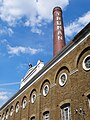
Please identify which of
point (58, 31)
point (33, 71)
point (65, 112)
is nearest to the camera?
point (65, 112)

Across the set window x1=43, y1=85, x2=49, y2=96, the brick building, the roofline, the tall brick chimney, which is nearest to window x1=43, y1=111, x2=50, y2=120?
the brick building

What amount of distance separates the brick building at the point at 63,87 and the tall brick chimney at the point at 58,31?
6.52 meters

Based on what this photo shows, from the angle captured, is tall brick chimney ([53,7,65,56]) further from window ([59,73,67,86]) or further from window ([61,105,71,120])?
window ([61,105,71,120])

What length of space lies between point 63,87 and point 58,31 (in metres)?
15.6

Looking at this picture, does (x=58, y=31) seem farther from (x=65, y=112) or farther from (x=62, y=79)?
(x=65, y=112)

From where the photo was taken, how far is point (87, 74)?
51.0ft

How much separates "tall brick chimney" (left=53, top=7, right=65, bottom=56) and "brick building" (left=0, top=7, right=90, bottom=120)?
6.52m

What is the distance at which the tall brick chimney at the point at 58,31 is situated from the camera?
30.9m

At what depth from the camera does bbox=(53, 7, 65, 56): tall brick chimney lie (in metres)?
30.9

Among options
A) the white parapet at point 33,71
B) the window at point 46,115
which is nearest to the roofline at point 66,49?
the white parapet at point 33,71

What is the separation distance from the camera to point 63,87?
18031mm

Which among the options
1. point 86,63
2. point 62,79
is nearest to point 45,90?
point 62,79

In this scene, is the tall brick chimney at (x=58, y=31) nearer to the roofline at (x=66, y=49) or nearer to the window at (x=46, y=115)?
the roofline at (x=66, y=49)

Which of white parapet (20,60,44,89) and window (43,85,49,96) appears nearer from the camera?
window (43,85,49,96)
